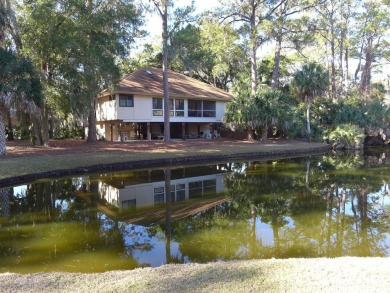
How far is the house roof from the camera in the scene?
2974cm

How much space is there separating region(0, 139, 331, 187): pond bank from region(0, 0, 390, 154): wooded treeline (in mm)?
2893

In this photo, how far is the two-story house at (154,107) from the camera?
29594 millimetres

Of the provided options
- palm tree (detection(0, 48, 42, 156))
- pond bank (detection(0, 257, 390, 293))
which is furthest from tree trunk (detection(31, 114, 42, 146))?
pond bank (detection(0, 257, 390, 293))

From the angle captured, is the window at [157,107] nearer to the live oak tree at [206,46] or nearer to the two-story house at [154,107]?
the two-story house at [154,107]

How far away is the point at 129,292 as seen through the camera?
429cm

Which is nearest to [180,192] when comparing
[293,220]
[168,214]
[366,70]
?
[168,214]

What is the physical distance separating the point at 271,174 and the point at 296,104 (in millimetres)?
24018

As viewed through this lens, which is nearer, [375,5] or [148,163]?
[148,163]

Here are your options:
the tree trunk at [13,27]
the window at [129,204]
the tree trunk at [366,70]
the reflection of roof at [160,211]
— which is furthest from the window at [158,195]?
the tree trunk at [366,70]

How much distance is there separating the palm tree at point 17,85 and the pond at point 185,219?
18.9ft

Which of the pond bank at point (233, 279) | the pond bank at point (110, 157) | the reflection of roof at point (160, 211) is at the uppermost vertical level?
the pond bank at point (110, 157)

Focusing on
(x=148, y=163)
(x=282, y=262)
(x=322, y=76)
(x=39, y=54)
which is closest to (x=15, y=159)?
(x=148, y=163)

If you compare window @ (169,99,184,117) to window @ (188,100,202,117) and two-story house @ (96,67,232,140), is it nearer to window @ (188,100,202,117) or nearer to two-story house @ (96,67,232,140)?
two-story house @ (96,67,232,140)

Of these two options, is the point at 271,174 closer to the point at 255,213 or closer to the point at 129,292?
the point at 255,213
